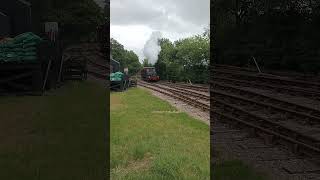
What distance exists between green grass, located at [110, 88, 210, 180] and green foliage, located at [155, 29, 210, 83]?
127 centimetres

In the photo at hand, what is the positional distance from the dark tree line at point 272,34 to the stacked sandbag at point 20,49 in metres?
9.87

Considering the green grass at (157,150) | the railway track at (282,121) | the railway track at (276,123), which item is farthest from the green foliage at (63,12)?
the green grass at (157,150)

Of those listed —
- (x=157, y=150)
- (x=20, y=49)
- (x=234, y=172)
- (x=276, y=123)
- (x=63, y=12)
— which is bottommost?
(x=234, y=172)

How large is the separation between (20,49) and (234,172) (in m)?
12.7

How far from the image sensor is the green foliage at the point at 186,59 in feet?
24.0

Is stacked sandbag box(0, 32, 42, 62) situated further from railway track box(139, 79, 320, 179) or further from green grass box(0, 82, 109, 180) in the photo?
railway track box(139, 79, 320, 179)

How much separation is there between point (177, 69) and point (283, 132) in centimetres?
315

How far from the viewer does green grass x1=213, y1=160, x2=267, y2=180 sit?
696 centimetres

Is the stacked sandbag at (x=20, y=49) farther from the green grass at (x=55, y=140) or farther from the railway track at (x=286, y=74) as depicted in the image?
the railway track at (x=286, y=74)

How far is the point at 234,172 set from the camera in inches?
285

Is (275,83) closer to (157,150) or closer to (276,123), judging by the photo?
(276,123)

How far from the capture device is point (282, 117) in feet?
41.1

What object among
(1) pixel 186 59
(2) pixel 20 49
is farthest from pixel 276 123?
(2) pixel 20 49

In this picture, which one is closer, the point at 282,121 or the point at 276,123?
the point at 276,123
